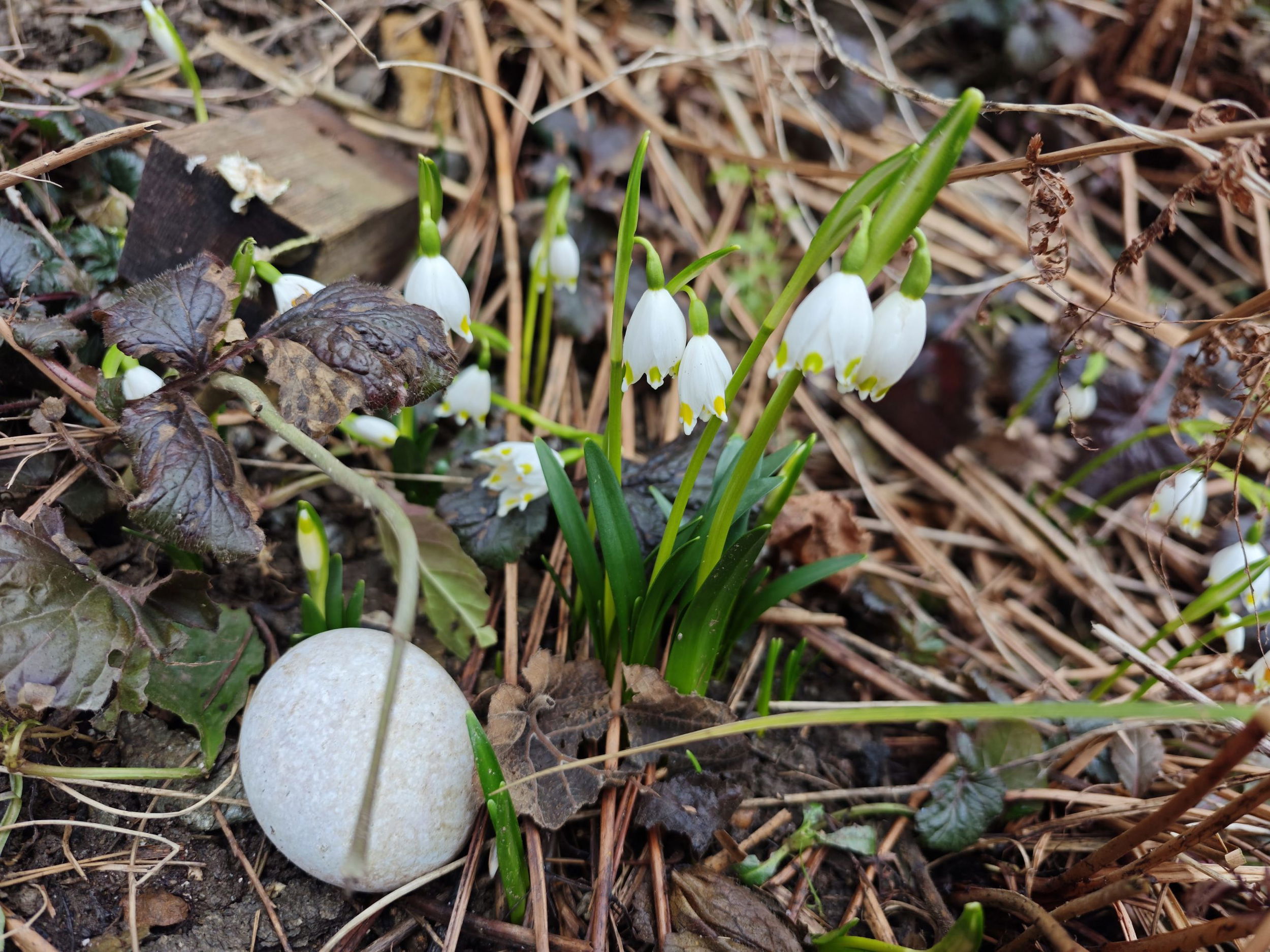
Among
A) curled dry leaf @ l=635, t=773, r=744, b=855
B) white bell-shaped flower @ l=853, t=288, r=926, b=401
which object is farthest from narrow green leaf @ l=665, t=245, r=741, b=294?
curled dry leaf @ l=635, t=773, r=744, b=855

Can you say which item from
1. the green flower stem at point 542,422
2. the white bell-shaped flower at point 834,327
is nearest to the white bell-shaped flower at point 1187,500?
the white bell-shaped flower at point 834,327

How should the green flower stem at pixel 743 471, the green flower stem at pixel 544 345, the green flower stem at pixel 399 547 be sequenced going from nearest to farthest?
the green flower stem at pixel 399 547 → the green flower stem at pixel 743 471 → the green flower stem at pixel 544 345

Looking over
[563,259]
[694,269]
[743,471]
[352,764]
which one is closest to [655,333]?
[694,269]

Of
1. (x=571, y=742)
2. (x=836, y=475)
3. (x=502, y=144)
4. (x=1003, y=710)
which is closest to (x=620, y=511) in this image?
(x=571, y=742)

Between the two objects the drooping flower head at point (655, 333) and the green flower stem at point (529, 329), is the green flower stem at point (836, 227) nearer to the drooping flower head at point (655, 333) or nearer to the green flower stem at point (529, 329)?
the drooping flower head at point (655, 333)

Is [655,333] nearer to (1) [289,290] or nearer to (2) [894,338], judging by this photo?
(2) [894,338]
